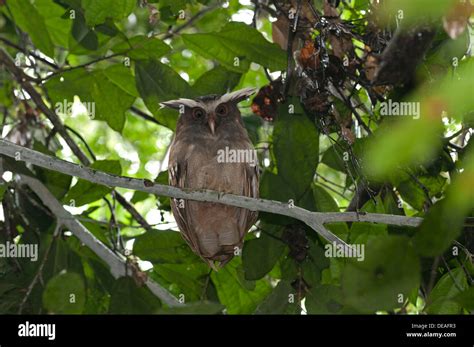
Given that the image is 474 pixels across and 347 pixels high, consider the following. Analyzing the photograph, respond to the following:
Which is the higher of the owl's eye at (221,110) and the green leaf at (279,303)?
the owl's eye at (221,110)

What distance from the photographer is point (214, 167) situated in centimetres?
368

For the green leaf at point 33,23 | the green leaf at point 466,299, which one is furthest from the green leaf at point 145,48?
the green leaf at point 466,299

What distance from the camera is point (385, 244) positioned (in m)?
1.65

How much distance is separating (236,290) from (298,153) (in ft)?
3.12

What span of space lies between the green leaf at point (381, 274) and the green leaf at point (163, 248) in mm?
1808

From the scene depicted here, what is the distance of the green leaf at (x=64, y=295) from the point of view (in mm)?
2080

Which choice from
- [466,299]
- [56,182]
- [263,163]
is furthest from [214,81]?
[466,299]

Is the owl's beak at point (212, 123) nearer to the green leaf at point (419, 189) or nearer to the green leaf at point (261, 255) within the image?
the green leaf at point (261, 255)

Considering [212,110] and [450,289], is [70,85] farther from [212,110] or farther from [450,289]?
[450,289]
